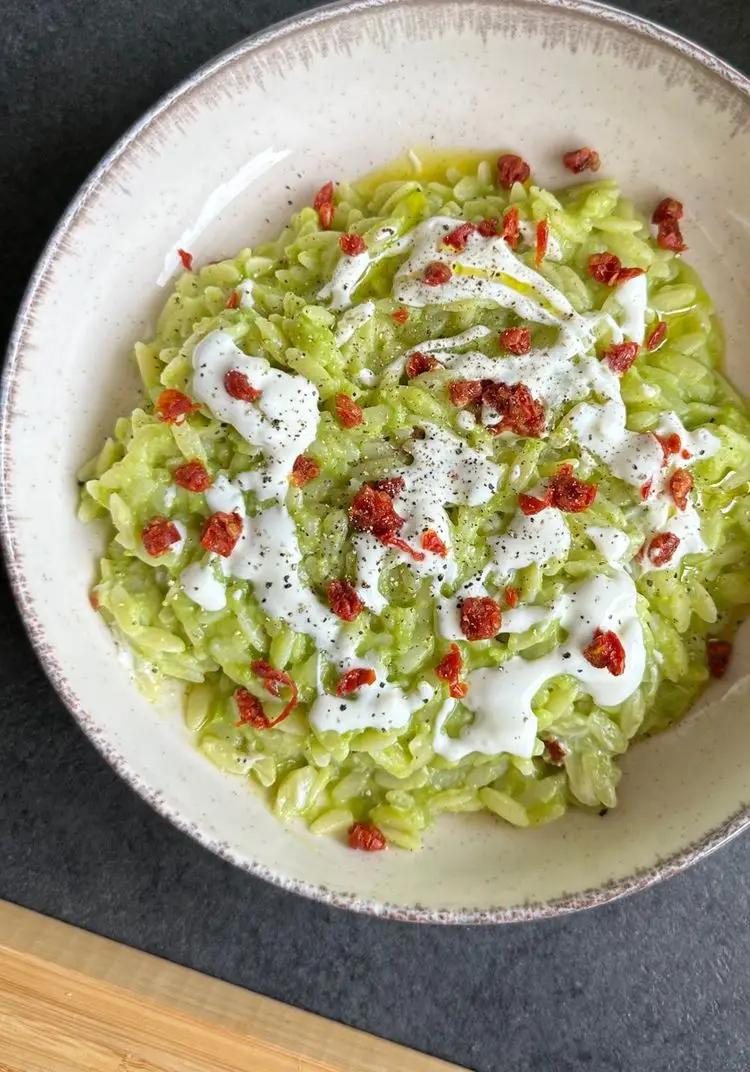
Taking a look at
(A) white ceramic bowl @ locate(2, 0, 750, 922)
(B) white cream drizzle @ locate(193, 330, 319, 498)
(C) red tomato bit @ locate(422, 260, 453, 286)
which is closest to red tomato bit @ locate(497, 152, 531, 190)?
(A) white ceramic bowl @ locate(2, 0, 750, 922)

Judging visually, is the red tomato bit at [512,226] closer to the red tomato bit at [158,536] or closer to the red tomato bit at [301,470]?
the red tomato bit at [301,470]

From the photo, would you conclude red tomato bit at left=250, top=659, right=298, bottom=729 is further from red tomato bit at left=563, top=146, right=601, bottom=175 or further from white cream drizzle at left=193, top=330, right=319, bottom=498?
red tomato bit at left=563, top=146, right=601, bottom=175

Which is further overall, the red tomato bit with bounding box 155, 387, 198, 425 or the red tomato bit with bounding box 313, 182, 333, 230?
the red tomato bit with bounding box 313, 182, 333, 230

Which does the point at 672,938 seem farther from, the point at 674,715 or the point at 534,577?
the point at 534,577

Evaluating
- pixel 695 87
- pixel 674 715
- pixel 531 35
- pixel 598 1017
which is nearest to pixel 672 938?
pixel 598 1017

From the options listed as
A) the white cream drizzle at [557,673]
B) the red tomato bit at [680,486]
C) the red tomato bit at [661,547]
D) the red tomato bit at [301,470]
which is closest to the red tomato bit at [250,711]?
the white cream drizzle at [557,673]

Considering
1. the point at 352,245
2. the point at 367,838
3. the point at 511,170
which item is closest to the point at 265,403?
the point at 352,245
